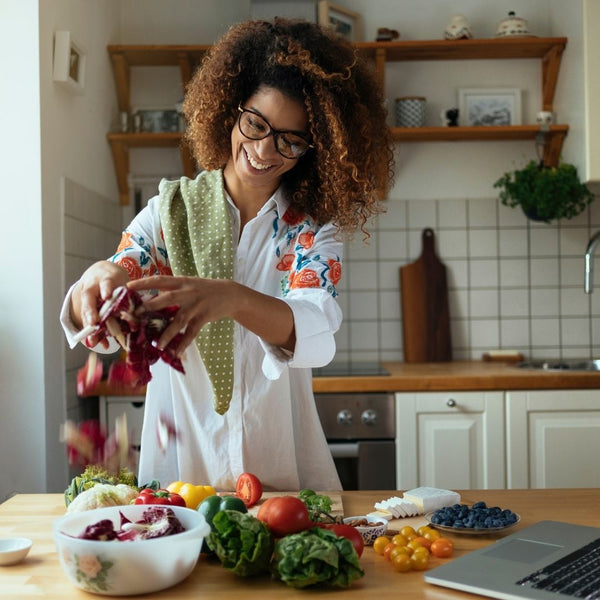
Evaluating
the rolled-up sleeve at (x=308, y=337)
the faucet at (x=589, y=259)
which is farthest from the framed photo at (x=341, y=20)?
the rolled-up sleeve at (x=308, y=337)

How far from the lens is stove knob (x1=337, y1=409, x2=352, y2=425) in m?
2.77

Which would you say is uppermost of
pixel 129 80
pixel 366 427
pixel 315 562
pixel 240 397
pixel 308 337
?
pixel 129 80

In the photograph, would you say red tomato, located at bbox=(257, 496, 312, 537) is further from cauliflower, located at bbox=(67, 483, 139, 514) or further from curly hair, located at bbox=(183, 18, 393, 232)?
curly hair, located at bbox=(183, 18, 393, 232)

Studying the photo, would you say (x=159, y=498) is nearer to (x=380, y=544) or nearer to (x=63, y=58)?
(x=380, y=544)

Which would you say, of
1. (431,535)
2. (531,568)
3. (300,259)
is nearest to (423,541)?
(431,535)

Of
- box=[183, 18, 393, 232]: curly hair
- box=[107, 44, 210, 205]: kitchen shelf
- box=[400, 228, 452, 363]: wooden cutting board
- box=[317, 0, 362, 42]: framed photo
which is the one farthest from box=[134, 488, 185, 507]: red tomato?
box=[317, 0, 362, 42]: framed photo

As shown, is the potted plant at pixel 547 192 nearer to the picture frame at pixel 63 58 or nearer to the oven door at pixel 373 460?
the oven door at pixel 373 460

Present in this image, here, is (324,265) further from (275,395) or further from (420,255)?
(420,255)

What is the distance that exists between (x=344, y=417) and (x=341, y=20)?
4.98ft

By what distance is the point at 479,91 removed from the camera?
3.34 meters

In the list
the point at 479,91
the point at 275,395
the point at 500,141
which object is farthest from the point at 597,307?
the point at 275,395

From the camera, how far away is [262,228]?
5.70ft

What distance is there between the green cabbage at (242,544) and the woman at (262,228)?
1.20ft

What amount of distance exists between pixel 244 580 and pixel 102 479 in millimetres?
367
